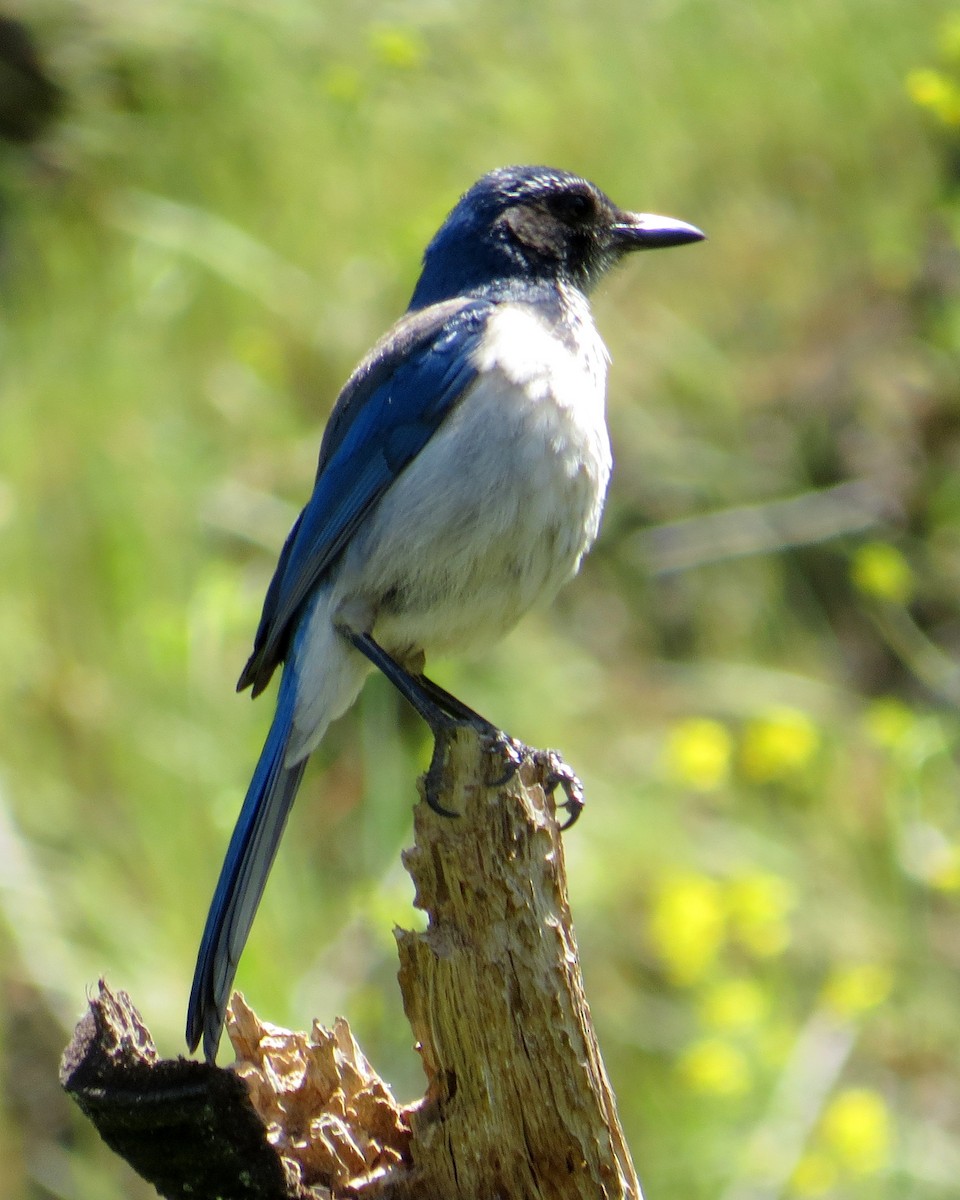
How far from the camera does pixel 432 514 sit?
3.51m

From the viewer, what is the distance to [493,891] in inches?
109

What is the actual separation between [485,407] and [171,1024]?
2.62 meters

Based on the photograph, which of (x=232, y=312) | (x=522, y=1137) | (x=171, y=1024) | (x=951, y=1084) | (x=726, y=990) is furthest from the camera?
(x=232, y=312)

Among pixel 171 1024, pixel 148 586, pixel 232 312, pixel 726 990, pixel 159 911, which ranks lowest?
pixel 171 1024

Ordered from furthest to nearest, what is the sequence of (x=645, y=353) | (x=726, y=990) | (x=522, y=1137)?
1. (x=645, y=353)
2. (x=726, y=990)
3. (x=522, y=1137)

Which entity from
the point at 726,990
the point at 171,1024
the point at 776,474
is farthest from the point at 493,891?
the point at 776,474

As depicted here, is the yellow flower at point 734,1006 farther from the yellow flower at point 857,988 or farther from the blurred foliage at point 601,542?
the yellow flower at point 857,988

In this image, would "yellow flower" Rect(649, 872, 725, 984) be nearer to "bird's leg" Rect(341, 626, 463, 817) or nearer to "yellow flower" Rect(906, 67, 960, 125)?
"bird's leg" Rect(341, 626, 463, 817)

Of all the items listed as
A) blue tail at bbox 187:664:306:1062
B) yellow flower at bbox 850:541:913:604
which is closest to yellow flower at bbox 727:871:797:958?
yellow flower at bbox 850:541:913:604

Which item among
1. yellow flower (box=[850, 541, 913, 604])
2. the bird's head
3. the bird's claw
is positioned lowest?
the bird's claw

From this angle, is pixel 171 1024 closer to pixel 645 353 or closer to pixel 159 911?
pixel 159 911

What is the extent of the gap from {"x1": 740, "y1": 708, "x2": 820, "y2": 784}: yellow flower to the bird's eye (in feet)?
7.47

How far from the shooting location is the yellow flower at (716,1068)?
16.9 ft

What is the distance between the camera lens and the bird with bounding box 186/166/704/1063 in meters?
3.45
